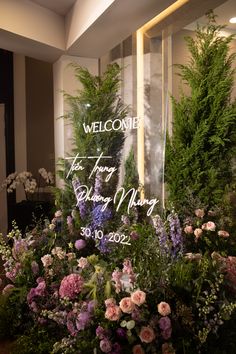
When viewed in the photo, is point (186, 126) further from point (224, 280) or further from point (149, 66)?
point (224, 280)

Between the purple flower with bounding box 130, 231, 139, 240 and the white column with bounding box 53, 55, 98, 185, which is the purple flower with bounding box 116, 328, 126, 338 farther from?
the white column with bounding box 53, 55, 98, 185

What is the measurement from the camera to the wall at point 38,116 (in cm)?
489

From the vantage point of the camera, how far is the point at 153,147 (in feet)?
6.23

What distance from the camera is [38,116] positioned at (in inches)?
194

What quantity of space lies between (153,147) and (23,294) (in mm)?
1094

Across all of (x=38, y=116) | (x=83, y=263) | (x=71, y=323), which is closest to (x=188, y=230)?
(x=83, y=263)

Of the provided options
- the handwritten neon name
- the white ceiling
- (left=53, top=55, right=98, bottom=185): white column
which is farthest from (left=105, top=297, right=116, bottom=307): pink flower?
the white ceiling

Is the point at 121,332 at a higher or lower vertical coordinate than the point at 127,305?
lower

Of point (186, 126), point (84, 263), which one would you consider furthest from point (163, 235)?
point (186, 126)

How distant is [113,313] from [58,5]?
7.60 feet

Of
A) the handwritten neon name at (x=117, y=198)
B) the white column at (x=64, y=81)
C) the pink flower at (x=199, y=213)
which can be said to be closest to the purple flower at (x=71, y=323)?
the handwritten neon name at (x=117, y=198)

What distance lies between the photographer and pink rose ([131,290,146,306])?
1.41 meters

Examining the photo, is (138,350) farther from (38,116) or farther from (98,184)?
(38,116)

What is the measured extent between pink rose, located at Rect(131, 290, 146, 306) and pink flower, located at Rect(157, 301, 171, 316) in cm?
7
